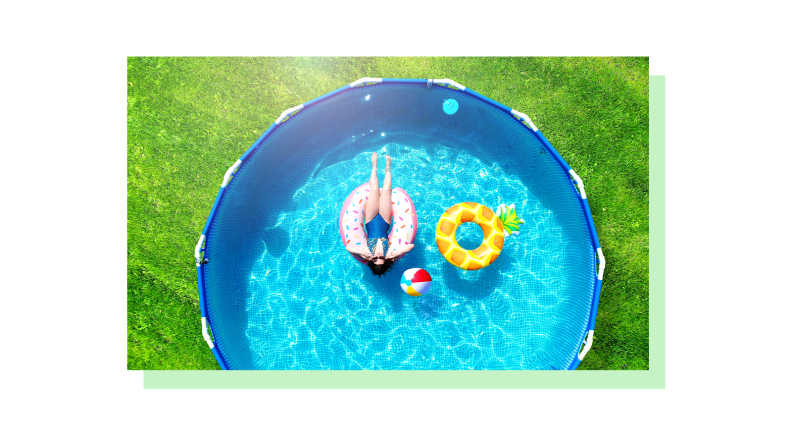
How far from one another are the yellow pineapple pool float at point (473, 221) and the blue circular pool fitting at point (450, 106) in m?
1.77

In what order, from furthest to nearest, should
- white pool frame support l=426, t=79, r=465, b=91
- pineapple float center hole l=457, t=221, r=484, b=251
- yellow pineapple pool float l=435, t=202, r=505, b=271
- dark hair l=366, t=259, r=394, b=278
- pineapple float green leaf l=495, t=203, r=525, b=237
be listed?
pineapple float center hole l=457, t=221, r=484, b=251, pineapple float green leaf l=495, t=203, r=525, b=237, white pool frame support l=426, t=79, r=465, b=91, yellow pineapple pool float l=435, t=202, r=505, b=271, dark hair l=366, t=259, r=394, b=278

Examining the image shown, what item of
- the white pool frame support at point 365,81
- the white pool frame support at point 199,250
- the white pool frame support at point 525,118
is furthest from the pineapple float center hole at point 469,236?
the white pool frame support at point 199,250

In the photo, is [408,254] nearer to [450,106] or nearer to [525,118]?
[450,106]

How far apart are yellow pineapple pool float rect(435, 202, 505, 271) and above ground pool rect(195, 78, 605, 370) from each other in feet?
1.79

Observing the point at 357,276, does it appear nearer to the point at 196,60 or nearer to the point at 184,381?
the point at 184,381

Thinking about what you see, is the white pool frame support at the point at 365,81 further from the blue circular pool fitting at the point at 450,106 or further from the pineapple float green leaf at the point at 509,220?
the pineapple float green leaf at the point at 509,220

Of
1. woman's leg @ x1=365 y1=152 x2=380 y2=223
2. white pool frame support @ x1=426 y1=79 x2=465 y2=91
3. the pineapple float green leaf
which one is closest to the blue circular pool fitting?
white pool frame support @ x1=426 y1=79 x2=465 y2=91

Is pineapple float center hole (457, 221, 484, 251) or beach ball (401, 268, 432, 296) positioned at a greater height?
pineapple float center hole (457, 221, 484, 251)

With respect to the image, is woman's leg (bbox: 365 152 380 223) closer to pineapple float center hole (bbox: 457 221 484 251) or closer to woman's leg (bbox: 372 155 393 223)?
woman's leg (bbox: 372 155 393 223)

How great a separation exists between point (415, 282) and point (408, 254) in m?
0.80

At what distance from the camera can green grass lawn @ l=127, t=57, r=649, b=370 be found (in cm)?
613

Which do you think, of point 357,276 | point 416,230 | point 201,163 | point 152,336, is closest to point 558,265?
point 416,230

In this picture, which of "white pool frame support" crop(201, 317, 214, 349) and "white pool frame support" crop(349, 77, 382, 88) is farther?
"white pool frame support" crop(349, 77, 382, 88)
